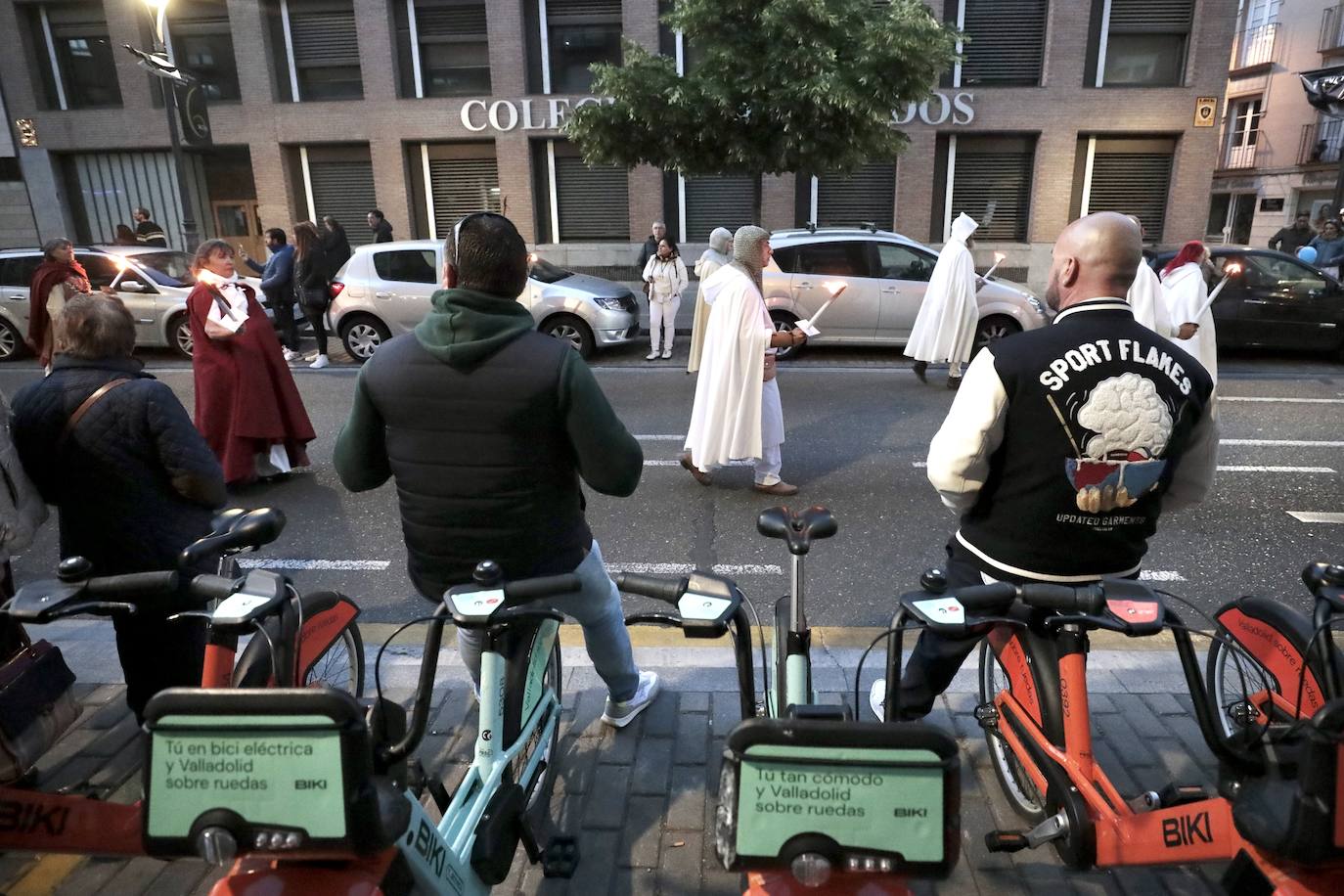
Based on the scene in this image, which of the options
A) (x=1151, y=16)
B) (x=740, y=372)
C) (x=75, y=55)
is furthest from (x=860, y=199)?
(x=75, y=55)

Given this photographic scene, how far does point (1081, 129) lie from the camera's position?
18656 mm

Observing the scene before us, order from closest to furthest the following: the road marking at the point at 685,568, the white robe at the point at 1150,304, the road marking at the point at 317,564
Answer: the road marking at the point at 685,568 < the road marking at the point at 317,564 < the white robe at the point at 1150,304

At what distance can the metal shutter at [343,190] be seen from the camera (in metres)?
20.5

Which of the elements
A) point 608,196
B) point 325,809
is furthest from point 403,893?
point 608,196

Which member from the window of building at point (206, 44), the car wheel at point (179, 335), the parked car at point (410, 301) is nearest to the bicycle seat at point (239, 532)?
the parked car at point (410, 301)

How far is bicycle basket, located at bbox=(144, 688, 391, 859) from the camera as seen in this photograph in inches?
62.7

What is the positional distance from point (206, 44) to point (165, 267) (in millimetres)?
10790

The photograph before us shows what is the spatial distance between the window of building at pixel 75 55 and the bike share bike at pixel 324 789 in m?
24.1

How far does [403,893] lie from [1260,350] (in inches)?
539

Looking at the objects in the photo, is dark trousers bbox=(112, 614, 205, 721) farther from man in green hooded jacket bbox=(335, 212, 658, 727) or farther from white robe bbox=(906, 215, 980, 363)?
white robe bbox=(906, 215, 980, 363)

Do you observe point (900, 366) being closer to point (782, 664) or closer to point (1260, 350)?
point (1260, 350)

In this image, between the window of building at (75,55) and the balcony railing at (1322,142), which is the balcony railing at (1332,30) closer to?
the balcony railing at (1322,142)

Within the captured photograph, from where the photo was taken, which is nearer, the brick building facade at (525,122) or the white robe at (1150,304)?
the white robe at (1150,304)

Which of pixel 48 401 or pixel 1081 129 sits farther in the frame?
pixel 1081 129
